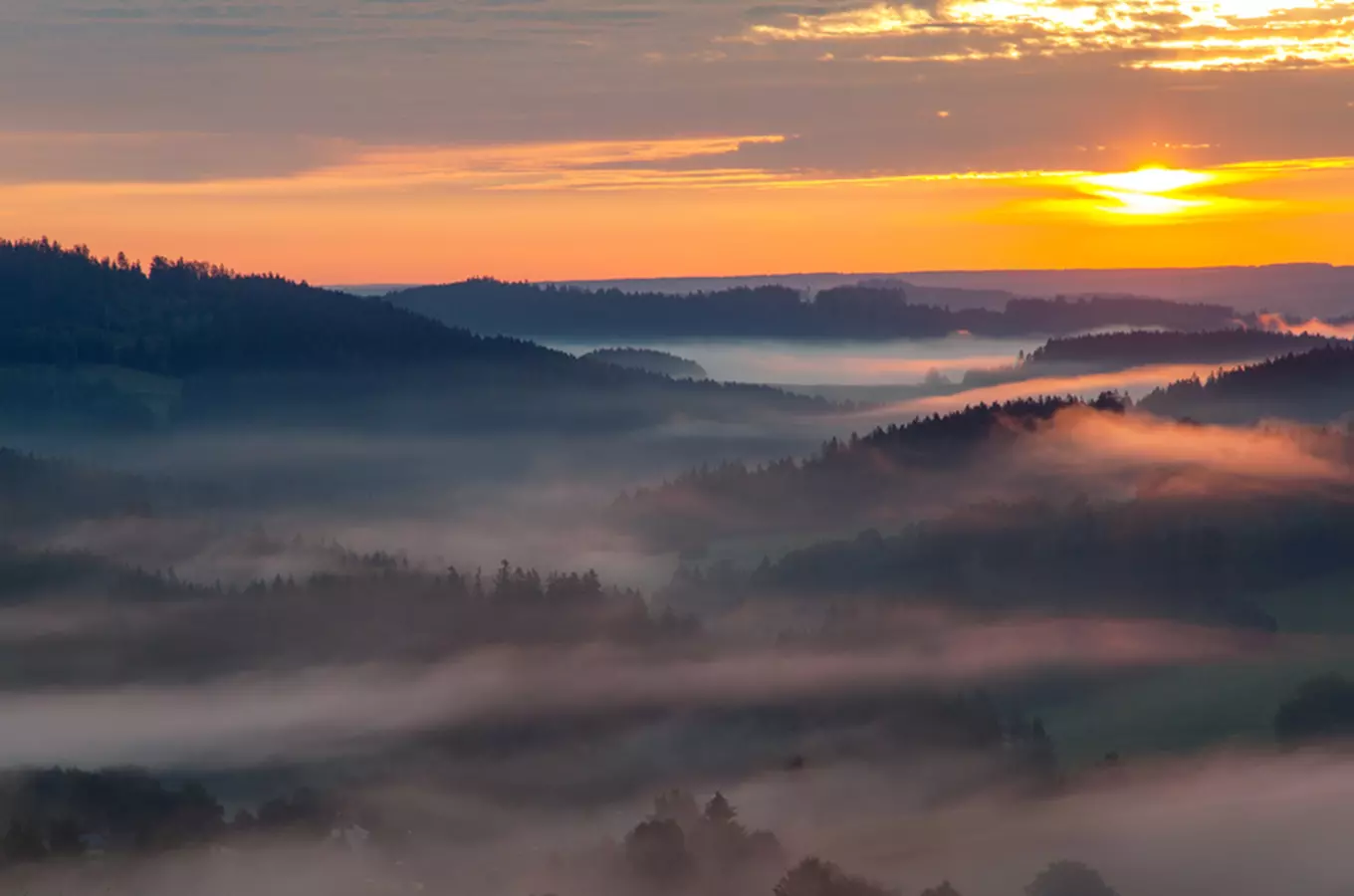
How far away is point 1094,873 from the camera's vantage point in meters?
185

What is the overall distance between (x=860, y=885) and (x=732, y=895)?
16.3m

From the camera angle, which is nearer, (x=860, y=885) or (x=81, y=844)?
(x=860, y=885)

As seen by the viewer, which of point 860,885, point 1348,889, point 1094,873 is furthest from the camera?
point 1348,889

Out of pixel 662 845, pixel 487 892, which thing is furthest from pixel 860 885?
pixel 487 892

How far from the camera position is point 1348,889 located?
19688cm

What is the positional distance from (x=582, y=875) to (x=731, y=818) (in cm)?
1690

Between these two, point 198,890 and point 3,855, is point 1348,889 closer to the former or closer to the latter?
point 198,890

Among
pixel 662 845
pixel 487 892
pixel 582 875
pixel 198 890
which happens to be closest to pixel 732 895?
pixel 662 845

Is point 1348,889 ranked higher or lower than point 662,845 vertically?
lower

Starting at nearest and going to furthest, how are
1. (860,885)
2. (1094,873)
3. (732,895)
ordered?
(860,885) → (732,895) → (1094,873)

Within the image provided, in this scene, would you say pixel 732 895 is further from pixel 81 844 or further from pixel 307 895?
pixel 81 844

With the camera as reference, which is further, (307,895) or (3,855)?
(307,895)

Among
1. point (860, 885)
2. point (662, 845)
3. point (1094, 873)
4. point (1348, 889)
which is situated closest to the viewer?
point (860, 885)

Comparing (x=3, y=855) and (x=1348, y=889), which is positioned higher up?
(x=3, y=855)
